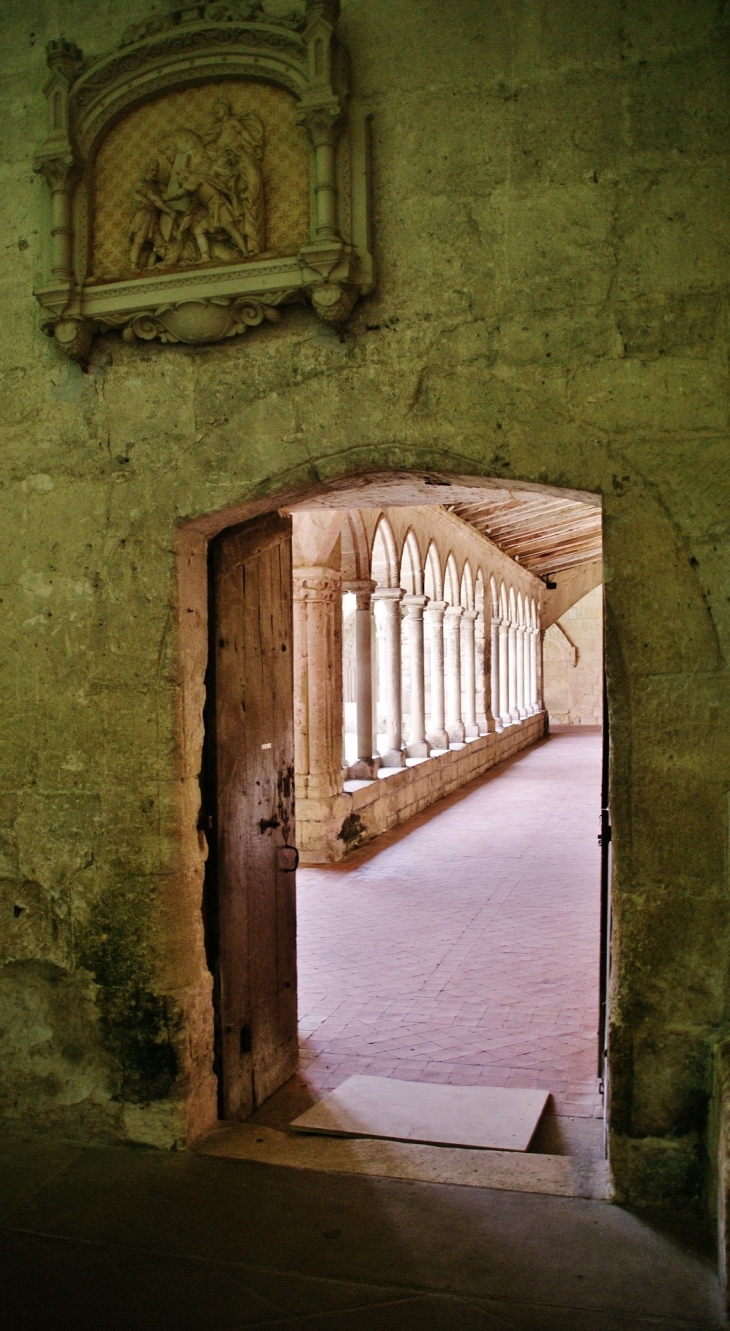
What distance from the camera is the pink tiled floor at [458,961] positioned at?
444 centimetres

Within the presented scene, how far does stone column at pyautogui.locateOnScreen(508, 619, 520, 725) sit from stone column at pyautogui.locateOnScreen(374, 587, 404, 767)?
28.2 feet

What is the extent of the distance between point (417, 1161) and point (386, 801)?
280 inches

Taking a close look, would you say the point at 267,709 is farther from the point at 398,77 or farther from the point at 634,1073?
the point at 398,77

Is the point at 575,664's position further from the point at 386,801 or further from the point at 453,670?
the point at 386,801

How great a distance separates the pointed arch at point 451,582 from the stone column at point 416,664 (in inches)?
76.0

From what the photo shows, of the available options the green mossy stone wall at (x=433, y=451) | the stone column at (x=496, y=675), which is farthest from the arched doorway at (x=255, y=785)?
the stone column at (x=496, y=675)

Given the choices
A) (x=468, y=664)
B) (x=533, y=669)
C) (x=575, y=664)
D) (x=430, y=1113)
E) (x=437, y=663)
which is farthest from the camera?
(x=575, y=664)

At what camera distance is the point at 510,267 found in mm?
3154

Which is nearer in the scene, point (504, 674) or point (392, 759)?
point (392, 759)

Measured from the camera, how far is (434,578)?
14.0 metres

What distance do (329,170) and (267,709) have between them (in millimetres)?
2029

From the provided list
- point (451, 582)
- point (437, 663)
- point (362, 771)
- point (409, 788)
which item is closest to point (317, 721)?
point (362, 771)

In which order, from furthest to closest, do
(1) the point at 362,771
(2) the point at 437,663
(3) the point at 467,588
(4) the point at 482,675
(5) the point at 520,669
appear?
(5) the point at 520,669 → (4) the point at 482,675 → (3) the point at 467,588 → (2) the point at 437,663 → (1) the point at 362,771

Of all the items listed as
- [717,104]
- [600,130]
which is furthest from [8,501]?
[717,104]
